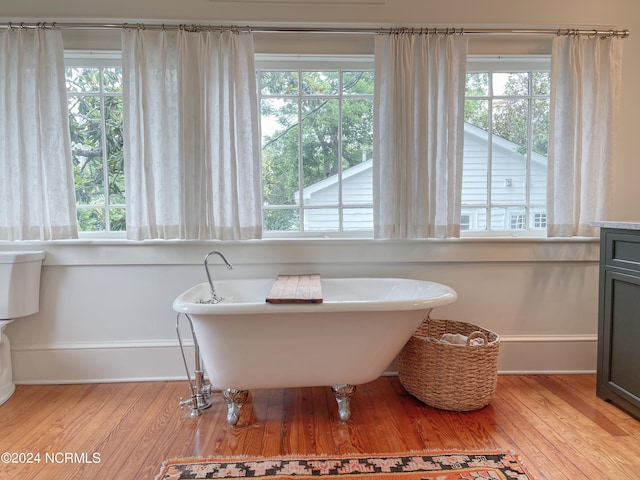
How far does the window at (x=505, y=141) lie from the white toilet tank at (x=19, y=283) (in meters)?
2.57

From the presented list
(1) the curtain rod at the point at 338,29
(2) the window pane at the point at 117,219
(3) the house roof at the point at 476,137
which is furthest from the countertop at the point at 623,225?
(2) the window pane at the point at 117,219

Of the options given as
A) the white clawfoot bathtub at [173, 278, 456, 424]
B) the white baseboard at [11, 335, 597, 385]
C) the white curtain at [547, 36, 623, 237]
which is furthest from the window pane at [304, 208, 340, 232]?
the white curtain at [547, 36, 623, 237]

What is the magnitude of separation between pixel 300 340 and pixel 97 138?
1.78 meters

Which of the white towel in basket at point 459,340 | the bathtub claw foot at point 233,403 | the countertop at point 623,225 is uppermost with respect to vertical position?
the countertop at point 623,225

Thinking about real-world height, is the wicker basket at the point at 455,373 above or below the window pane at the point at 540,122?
below

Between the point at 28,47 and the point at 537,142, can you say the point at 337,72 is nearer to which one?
the point at 537,142

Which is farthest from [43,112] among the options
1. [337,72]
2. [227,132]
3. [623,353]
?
[623,353]

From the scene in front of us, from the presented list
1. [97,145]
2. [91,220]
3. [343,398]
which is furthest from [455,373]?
[97,145]

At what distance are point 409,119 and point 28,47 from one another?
216 centimetres

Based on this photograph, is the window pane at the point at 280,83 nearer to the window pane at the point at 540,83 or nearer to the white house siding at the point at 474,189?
the white house siding at the point at 474,189

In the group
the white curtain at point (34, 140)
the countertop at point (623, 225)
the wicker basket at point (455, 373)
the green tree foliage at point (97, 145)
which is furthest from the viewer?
the green tree foliage at point (97, 145)

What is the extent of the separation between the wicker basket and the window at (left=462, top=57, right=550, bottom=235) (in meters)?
0.88

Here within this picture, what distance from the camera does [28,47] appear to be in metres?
2.07

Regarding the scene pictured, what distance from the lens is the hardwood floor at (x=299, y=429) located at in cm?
150
